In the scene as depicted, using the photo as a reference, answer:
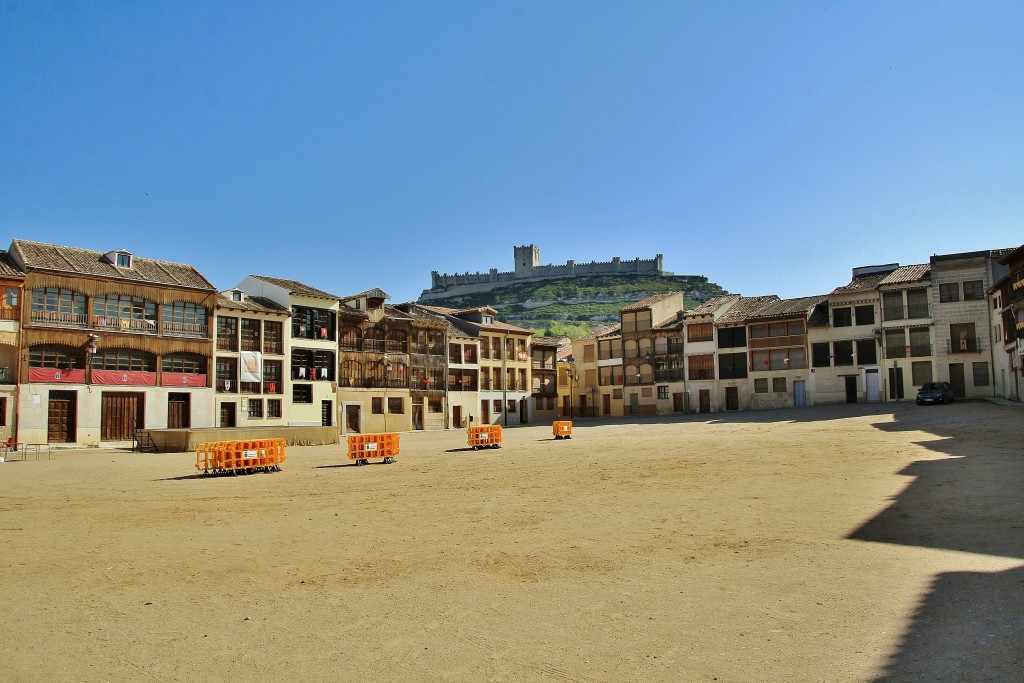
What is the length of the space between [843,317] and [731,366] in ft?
33.6

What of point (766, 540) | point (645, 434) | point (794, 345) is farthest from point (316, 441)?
point (794, 345)

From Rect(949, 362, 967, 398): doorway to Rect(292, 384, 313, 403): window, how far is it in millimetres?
44976

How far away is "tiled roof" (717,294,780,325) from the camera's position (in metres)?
63.8

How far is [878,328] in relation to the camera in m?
55.4

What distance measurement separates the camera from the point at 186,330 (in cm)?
4597

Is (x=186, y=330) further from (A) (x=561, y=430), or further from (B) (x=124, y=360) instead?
(A) (x=561, y=430)

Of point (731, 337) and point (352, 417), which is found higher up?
point (731, 337)

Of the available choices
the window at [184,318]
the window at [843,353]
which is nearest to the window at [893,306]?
the window at [843,353]

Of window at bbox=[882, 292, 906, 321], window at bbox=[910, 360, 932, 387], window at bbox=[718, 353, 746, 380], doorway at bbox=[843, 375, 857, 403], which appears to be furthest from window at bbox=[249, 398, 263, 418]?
window at bbox=[910, 360, 932, 387]

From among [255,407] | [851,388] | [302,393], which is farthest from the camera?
[851,388]

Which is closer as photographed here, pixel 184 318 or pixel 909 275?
pixel 184 318

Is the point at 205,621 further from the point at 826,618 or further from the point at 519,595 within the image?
the point at 826,618

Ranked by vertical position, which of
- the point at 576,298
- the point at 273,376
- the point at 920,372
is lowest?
the point at 920,372

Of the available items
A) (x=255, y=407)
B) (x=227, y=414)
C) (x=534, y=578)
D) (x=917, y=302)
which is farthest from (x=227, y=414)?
(x=917, y=302)
